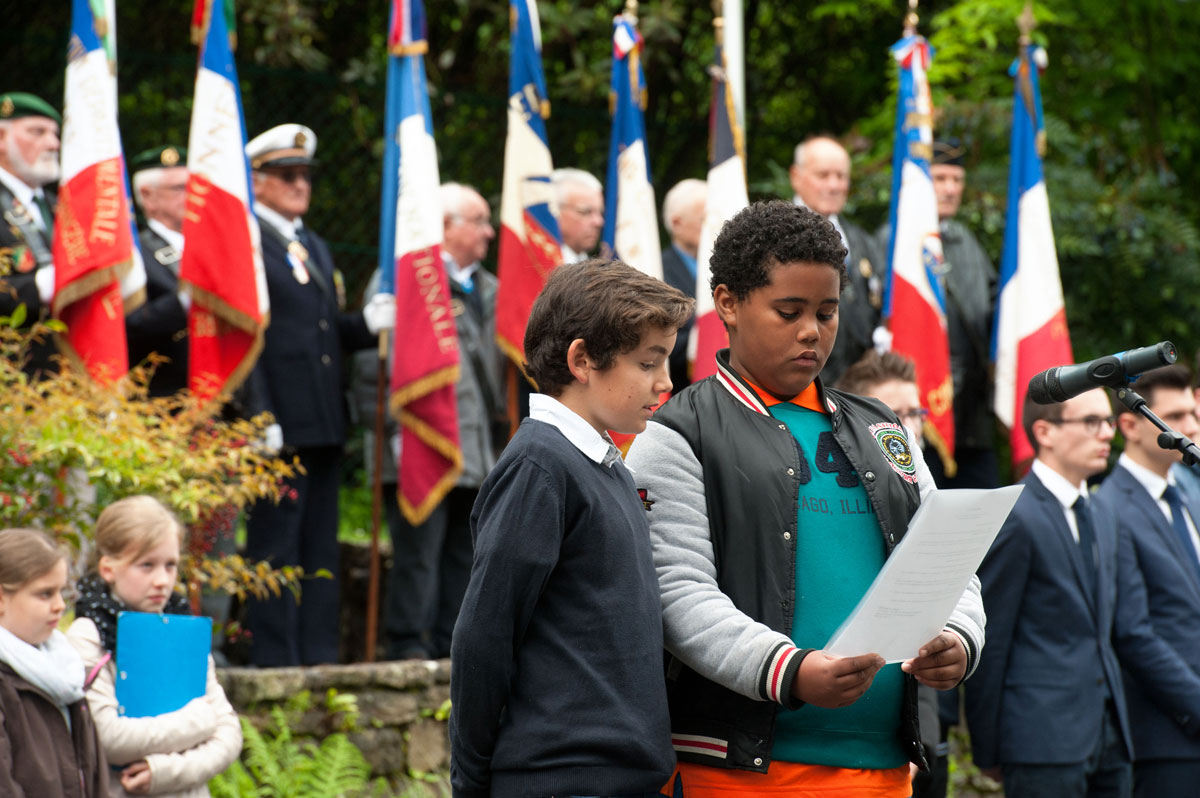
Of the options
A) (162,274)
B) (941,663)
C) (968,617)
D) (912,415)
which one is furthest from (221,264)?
(941,663)

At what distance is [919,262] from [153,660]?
4.40 m

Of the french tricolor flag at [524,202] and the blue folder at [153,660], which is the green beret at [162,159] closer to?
the french tricolor flag at [524,202]

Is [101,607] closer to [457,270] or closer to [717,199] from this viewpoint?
[457,270]

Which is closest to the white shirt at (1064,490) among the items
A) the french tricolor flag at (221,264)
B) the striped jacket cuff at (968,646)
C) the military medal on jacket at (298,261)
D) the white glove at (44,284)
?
the striped jacket cuff at (968,646)

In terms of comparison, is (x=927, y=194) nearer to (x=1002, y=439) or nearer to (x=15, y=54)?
(x=1002, y=439)

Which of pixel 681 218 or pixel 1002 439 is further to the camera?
pixel 1002 439

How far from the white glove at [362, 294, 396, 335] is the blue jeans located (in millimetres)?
3459

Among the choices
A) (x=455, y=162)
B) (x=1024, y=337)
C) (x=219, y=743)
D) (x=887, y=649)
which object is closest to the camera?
(x=887, y=649)

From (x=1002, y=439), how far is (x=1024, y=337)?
1840 mm

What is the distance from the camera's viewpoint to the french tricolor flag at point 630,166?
7.55m

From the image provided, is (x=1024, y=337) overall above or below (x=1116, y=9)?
below

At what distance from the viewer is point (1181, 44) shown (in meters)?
9.28

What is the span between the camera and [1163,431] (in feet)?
9.70

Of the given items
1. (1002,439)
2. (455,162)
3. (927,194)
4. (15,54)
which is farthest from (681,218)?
(15,54)
